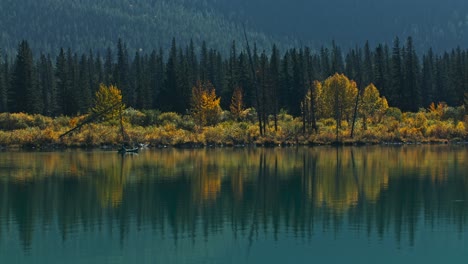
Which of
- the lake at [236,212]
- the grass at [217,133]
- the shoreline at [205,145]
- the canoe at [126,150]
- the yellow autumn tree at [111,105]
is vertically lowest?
the lake at [236,212]

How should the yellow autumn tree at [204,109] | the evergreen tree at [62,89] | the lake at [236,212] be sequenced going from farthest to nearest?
the evergreen tree at [62,89] → the yellow autumn tree at [204,109] → the lake at [236,212]

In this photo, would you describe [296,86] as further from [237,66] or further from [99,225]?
[99,225]

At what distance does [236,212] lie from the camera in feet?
90.9

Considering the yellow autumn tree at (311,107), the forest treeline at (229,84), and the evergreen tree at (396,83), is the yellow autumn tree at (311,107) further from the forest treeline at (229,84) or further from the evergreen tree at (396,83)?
the evergreen tree at (396,83)

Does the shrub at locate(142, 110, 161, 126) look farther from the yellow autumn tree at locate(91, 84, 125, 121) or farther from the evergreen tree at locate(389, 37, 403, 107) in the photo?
the evergreen tree at locate(389, 37, 403, 107)

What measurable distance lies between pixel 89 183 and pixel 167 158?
17.8 meters

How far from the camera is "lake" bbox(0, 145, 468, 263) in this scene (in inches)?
830

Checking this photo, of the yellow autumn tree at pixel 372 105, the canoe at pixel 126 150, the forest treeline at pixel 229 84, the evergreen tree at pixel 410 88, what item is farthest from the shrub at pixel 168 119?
the evergreen tree at pixel 410 88

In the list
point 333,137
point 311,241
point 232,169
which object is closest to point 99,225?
point 311,241

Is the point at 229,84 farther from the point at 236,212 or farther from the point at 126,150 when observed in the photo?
the point at 236,212

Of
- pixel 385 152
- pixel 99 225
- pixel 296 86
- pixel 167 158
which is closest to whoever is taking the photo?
pixel 99 225

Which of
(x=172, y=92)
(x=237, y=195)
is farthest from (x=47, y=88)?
(x=237, y=195)

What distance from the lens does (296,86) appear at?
10419 cm

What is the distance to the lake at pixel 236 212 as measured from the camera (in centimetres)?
2109
